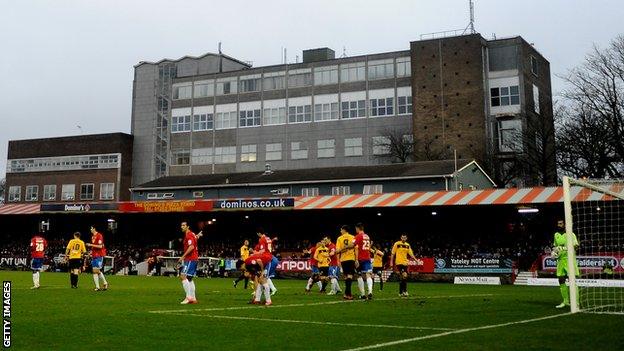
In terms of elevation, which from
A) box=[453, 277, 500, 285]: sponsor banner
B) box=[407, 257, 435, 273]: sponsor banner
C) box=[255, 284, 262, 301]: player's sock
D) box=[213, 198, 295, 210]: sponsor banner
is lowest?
box=[453, 277, 500, 285]: sponsor banner

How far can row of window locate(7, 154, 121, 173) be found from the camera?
304ft

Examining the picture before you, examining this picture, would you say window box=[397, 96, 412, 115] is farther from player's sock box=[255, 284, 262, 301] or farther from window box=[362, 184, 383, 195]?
player's sock box=[255, 284, 262, 301]

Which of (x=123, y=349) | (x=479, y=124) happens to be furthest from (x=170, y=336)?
(x=479, y=124)

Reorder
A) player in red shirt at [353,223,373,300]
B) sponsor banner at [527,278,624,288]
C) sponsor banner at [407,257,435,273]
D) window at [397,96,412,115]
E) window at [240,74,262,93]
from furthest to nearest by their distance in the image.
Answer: window at [240,74,262,93], window at [397,96,412,115], sponsor banner at [407,257,435,273], sponsor banner at [527,278,624,288], player in red shirt at [353,223,373,300]

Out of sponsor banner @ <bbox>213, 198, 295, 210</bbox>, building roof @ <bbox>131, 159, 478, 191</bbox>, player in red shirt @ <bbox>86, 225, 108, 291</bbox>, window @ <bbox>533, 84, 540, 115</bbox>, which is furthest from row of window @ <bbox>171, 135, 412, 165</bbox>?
player in red shirt @ <bbox>86, 225, 108, 291</bbox>

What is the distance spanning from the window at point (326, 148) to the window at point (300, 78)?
8299 mm

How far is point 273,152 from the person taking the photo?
84.2 m

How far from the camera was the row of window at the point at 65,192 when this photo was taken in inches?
3612

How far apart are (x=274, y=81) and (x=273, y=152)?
32.1ft

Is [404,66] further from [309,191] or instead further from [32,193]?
[32,193]

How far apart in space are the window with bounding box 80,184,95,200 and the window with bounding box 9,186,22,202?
438 inches

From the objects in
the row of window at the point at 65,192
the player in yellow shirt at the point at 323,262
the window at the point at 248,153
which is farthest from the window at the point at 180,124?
the player in yellow shirt at the point at 323,262

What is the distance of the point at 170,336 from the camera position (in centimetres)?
1064

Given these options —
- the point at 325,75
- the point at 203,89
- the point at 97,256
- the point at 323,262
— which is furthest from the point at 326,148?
the point at 97,256
